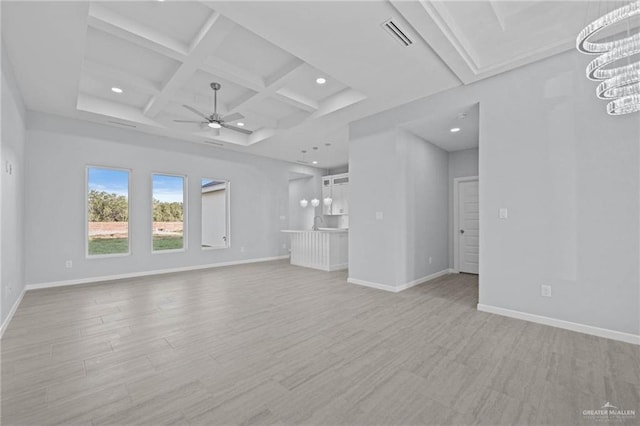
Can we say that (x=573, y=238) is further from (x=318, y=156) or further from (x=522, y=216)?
(x=318, y=156)

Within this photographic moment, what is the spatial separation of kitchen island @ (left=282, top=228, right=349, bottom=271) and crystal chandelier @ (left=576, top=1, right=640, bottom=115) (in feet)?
16.7

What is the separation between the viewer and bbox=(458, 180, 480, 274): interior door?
19.5 ft

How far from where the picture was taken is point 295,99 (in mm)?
4695

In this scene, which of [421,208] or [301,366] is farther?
[421,208]

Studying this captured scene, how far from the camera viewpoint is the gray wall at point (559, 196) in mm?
2793

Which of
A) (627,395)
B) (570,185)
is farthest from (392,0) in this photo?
(627,395)

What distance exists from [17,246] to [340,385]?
4.95 m

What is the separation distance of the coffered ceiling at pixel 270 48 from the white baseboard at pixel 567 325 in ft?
9.46

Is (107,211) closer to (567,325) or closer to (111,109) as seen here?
(111,109)

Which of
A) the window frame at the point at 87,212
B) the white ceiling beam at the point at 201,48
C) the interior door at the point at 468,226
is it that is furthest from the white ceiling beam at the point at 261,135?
the interior door at the point at 468,226

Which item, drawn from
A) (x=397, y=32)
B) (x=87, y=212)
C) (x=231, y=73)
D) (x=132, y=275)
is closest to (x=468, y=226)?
(x=397, y=32)

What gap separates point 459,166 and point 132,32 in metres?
6.09

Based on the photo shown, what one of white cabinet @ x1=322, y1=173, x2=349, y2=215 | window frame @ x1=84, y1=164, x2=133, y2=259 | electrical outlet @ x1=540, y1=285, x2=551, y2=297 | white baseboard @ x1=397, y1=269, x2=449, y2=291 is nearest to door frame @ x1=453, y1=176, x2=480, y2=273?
white baseboard @ x1=397, y1=269, x2=449, y2=291

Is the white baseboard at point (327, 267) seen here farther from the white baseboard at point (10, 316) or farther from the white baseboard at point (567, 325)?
the white baseboard at point (10, 316)
